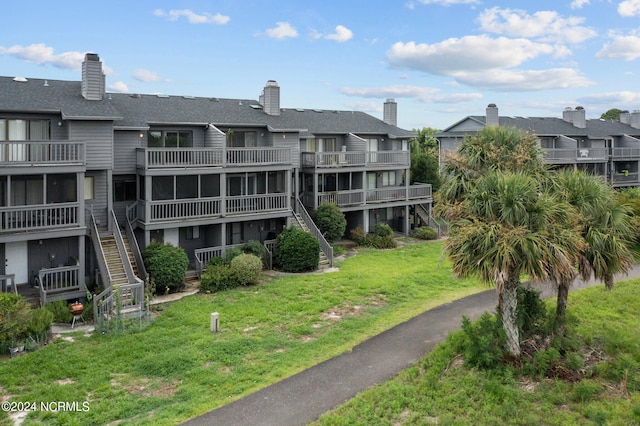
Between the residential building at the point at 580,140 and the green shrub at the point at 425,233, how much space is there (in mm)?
12370

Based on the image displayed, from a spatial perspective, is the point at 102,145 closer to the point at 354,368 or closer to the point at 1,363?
the point at 1,363

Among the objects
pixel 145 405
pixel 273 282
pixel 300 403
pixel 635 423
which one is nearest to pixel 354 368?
pixel 300 403

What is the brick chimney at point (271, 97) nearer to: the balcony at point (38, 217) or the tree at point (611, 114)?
the balcony at point (38, 217)

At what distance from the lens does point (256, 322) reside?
18719 millimetres

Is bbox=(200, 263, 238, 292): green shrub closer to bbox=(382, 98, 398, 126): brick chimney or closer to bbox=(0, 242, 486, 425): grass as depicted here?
bbox=(0, 242, 486, 425): grass

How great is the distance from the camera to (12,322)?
15531 mm

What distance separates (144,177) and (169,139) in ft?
12.6

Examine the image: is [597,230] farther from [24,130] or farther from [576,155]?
[576,155]

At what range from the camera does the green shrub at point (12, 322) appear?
51.0 ft

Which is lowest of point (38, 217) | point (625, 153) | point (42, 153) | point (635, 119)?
point (38, 217)

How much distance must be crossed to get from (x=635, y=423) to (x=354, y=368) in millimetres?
6972

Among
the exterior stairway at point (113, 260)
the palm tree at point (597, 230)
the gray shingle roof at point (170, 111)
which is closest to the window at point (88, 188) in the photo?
the exterior stairway at point (113, 260)

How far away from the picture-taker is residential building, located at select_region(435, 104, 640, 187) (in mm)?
46281

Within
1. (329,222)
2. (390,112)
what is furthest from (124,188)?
(390,112)
